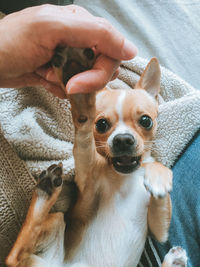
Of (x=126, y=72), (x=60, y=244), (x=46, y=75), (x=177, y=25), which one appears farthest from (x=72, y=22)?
(x=177, y=25)

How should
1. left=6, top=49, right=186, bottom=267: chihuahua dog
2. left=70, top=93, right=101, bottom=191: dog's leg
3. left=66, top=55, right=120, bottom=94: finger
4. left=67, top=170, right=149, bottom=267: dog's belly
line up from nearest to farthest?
left=66, top=55, right=120, bottom=94: finger → left=70, top=93, right=101, bottom=191: dog's leg → left=6, top=49, right=186, bottom=267: chihuahua dog → left=67, top=170, right=149, bottom=267: dog's belly

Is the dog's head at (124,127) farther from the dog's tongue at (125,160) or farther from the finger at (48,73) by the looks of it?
the finger at (48,73)

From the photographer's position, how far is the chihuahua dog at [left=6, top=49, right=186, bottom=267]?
134cm

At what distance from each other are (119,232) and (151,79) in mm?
939

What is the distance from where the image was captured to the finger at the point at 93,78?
917mm

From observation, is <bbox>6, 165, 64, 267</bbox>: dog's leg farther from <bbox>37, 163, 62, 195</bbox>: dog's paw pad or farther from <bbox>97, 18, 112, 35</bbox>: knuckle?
<bbox>97, 18, 112, 35</bbox>: knuckle

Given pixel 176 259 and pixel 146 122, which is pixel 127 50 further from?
pixel 176 259

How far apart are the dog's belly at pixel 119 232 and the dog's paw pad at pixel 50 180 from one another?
33cm

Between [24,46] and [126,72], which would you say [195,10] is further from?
[24,46]

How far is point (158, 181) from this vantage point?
50.5 inches

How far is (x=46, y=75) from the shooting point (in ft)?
4.14

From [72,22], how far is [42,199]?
33.2 inches

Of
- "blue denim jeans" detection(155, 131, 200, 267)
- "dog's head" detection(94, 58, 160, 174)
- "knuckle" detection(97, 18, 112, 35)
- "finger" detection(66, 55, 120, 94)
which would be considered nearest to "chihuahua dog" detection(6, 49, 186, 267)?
"dog's head" detection(94, 58, 160, 174)

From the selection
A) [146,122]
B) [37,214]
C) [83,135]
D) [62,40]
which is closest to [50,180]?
[37,214]
